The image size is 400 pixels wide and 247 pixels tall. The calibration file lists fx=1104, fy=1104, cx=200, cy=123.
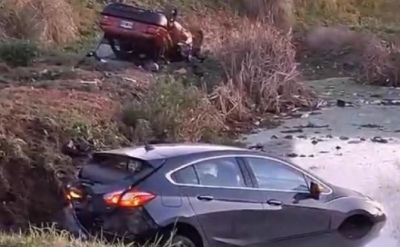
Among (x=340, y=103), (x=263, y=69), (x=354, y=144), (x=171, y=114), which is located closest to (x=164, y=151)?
(x=171, y=114)

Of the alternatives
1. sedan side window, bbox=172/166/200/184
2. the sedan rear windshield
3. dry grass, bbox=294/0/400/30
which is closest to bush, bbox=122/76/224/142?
the sedan rear windshield

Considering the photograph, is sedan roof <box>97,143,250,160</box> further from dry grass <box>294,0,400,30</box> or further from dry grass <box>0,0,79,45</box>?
dry grass <box>294,0,400,30</box>

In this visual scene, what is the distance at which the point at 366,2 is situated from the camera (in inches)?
2039

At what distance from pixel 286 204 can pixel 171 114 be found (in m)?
7.46

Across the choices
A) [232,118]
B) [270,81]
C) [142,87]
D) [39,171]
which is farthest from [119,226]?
[270,81]

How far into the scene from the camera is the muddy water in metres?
19.2

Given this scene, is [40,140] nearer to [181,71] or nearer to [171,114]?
[171,114]

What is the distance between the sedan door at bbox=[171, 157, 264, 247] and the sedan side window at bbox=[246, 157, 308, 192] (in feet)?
0.76

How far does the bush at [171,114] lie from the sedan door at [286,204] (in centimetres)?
602

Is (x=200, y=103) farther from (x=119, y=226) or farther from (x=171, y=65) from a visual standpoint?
(x=119, y=226)

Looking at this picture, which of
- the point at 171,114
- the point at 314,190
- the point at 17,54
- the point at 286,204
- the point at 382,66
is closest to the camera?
the point at 286,204

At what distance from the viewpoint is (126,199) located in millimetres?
12578

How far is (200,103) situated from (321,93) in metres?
9.51

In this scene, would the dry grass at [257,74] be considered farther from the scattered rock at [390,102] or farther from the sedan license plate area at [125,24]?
the sedan license plate area at [125,24]
